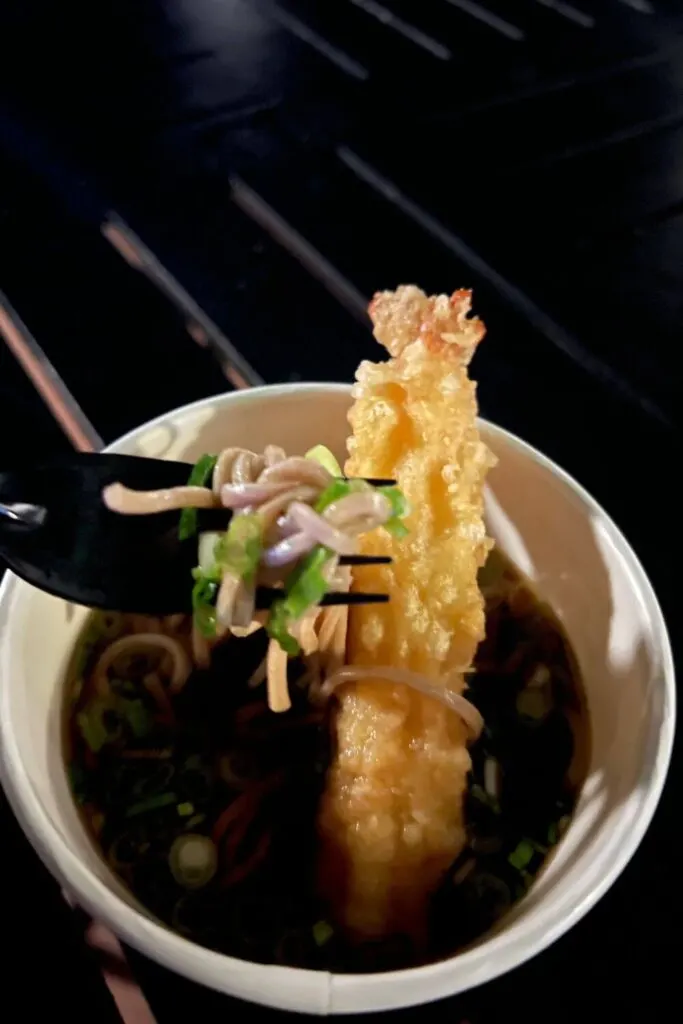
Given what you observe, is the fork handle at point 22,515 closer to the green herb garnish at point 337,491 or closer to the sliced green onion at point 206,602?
the sliced green onion at point 206,602

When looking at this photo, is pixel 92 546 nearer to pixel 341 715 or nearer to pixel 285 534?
pixel 285 534

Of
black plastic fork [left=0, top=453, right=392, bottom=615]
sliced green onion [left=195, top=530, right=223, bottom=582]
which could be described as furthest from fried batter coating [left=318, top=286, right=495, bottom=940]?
sliced green onion [left=195, top=530, right=223, bottom=582]

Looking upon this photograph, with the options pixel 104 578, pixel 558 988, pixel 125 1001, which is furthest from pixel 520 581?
pixel 125 1001

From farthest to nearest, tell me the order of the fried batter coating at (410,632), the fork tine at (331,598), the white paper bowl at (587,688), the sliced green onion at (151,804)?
the sliced green onion at (151,804), the fried batter coating at (410,632), the fork tine at (331,598), the white paper bowl at (587,688)

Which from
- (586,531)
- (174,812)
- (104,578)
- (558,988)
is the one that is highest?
(104,578)

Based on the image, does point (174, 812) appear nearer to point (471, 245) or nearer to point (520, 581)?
point (520, 581)

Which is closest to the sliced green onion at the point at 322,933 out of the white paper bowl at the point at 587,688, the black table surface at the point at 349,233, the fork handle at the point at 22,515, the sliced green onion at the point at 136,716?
the black table surface at the point at 349,233
